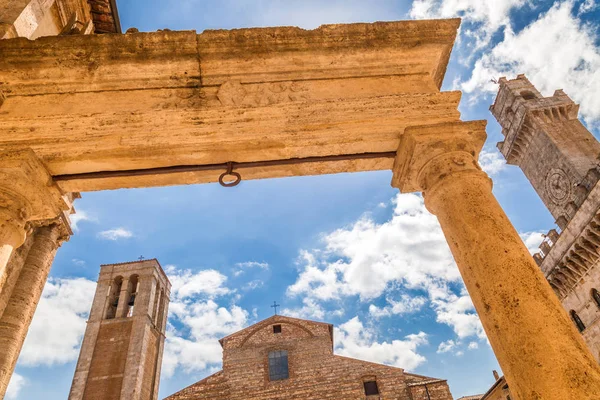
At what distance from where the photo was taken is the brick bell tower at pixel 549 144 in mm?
19266

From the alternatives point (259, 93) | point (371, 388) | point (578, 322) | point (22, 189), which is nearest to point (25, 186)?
point (22, 189)

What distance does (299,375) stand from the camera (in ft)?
58.2

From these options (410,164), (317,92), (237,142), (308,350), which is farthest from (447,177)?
(308,350)

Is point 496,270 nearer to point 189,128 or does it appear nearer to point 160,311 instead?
point 189,128

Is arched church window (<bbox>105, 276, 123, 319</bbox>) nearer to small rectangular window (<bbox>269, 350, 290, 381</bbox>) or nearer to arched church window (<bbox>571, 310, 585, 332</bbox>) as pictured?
small rectangular window (<bbox>269, 350, 290, 381</bbox>)

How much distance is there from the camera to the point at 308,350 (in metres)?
18.8

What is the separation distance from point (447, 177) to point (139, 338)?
22.4 m

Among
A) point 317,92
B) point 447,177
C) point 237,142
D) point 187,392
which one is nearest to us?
point 447,177

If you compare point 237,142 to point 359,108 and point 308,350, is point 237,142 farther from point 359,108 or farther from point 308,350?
point 308,350

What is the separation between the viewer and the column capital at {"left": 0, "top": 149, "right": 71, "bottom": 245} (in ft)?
8.34

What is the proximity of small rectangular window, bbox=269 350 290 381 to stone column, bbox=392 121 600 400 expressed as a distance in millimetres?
17133

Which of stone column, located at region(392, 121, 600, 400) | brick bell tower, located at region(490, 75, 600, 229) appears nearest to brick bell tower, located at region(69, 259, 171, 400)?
stone column, located at region(392, 121, 600, 400)

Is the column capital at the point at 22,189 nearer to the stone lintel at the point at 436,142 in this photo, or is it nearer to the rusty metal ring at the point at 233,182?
the rusty metal ring at the point at 233,182

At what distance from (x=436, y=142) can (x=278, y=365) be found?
58.9 feet
